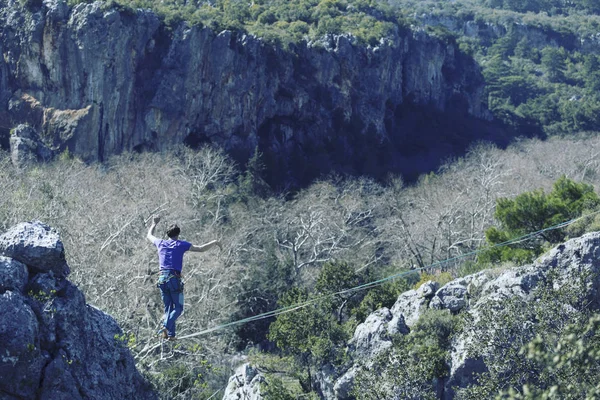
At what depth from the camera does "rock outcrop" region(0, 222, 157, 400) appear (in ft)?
40.1

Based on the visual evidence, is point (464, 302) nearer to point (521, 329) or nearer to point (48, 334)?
point (521, 329)

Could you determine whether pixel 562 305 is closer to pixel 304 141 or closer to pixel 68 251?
pixel 68 251

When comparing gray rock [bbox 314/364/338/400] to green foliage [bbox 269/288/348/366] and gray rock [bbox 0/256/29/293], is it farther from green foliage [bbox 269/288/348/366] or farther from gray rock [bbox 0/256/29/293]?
gray rock [bbox 0/256/29/293]

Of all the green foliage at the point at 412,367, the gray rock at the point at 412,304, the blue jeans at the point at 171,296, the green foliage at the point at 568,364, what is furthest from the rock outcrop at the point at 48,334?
the gray rock at the point at 412,304

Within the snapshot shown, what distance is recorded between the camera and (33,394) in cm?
1236

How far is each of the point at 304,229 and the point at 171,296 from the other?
28067 mm

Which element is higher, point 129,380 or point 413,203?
point 129,380

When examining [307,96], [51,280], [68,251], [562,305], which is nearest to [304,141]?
[307,96]

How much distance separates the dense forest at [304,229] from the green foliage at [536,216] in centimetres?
6

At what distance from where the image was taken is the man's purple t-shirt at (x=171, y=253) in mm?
13266

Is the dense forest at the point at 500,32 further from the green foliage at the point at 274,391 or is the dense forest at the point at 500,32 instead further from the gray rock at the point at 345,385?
the gray rock at the point at 345,385

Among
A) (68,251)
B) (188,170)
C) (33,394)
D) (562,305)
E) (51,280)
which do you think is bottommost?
(188,170)

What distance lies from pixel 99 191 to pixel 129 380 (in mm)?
31562

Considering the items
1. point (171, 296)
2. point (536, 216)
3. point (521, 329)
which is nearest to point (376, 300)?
point (536, 216)
